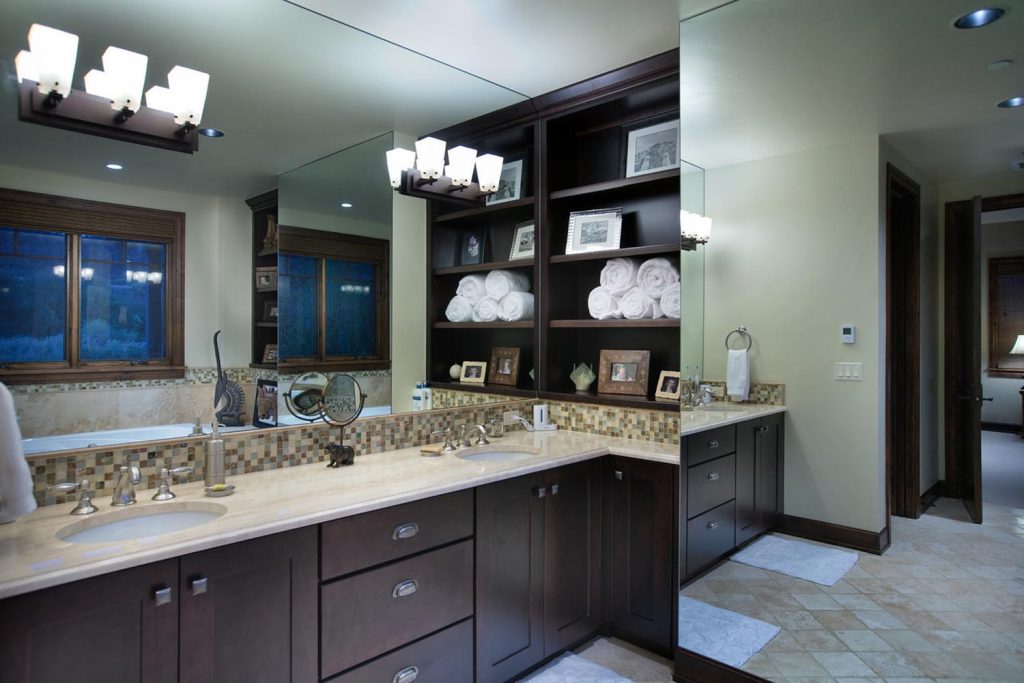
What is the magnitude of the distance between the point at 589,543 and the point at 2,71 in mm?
2585

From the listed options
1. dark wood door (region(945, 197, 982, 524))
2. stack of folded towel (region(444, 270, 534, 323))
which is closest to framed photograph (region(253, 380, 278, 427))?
stack of folded towel (region(444, 270, 534, 323))

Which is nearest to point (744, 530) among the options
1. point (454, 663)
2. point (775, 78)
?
point (454, 663)

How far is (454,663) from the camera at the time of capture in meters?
2.06

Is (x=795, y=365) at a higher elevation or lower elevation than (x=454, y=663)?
higher

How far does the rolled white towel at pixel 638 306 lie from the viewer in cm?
288

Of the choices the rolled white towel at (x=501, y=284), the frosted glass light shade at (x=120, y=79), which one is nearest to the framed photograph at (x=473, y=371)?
the rolled white towel at (x=501, y=284)

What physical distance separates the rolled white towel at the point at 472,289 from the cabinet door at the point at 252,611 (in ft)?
5.63

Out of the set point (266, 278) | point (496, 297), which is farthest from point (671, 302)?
point (266, 278)

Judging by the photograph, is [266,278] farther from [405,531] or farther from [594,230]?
[594,230]

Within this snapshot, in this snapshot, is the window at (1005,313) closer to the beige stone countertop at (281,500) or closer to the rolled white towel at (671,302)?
the beige stone countertop at (281,500)

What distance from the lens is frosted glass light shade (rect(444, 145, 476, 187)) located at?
116 inches

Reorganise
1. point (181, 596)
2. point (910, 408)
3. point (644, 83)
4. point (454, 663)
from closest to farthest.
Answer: point (181, 596), point (910, 408), point (454, 663), point (644, 83)

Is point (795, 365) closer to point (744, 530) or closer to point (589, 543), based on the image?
point (744, 530)

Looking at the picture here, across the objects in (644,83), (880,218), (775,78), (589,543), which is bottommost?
(589,543)
